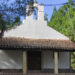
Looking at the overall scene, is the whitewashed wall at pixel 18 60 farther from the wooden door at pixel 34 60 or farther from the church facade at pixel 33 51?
the wooden door at pixel 34 60

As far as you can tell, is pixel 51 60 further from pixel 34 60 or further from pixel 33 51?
pixel 33 51

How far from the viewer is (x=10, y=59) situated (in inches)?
765

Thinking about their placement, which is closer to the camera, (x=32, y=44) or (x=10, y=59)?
(x=32, y=44)

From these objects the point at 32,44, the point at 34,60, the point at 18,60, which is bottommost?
the point at 34,60

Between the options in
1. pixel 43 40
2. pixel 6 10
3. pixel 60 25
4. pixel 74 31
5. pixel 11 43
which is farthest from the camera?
pixel 60 25

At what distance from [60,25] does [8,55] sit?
1702 centimetres

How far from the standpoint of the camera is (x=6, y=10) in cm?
1198

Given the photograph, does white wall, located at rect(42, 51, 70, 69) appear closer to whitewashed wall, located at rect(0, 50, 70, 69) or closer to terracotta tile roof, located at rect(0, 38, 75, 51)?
whitewashed wall, located at rect(0, 50, 70, 69)

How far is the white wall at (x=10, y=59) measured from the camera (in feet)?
63.5

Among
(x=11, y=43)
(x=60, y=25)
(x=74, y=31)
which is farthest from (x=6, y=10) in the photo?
(x=60, y=25)

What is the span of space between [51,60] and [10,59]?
404cm

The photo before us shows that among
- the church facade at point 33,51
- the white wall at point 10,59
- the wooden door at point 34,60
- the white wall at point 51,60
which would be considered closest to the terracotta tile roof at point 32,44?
the church facade at point 33,51

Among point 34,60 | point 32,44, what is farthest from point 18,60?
point 32,44

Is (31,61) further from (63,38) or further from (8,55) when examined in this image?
(63,38)
